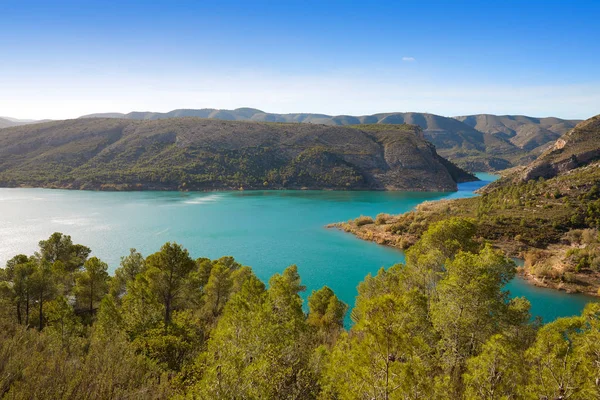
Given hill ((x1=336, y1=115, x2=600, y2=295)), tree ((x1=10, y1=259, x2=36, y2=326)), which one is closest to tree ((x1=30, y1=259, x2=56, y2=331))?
tree ((x1=10, y1=259, x2=36, y2=326))

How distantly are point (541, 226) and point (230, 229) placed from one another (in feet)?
175

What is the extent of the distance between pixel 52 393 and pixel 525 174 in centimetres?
12088

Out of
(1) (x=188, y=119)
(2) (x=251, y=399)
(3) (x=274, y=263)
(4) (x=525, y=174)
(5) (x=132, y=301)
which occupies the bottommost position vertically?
(3) (x=274, y=263)

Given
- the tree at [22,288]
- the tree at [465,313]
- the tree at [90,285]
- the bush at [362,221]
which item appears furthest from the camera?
the bush at [362,221]

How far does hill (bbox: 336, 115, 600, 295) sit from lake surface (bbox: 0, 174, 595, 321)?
359 cm

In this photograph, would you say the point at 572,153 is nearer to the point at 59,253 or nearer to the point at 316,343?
the point at 316,343

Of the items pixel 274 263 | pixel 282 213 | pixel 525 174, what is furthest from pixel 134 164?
pixel 525 174

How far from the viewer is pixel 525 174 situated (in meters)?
106

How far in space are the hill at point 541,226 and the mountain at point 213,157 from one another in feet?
235

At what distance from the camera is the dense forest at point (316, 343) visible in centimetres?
1074

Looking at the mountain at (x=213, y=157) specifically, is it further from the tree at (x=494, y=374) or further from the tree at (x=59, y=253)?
the tree at (x=494, y=374)

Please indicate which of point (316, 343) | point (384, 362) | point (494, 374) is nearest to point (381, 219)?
point (316, 343)

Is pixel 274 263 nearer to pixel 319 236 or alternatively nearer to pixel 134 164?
pixel 319 236

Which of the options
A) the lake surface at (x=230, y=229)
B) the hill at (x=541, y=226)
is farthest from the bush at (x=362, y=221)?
the lake surface at (x=230, y=229)
